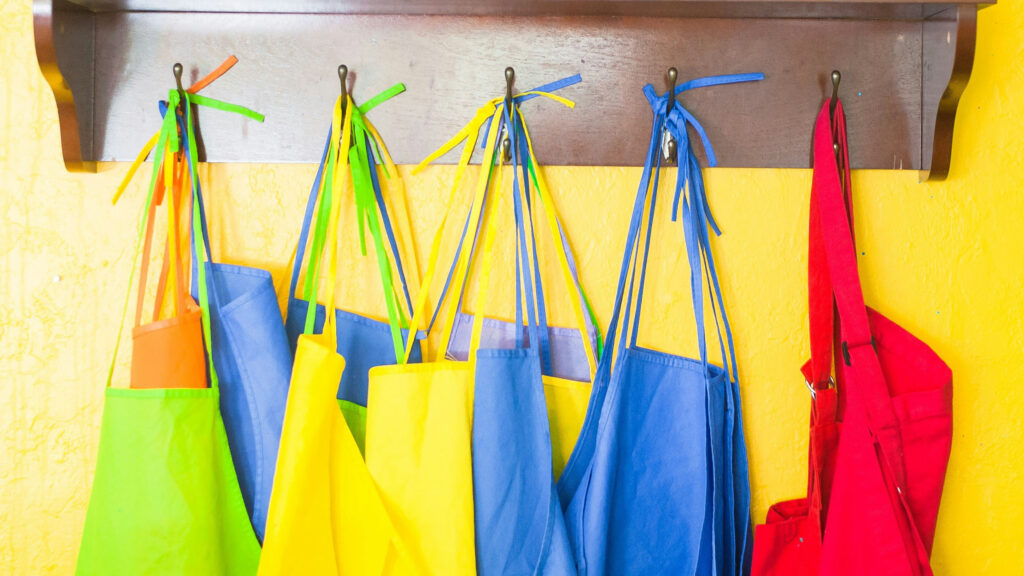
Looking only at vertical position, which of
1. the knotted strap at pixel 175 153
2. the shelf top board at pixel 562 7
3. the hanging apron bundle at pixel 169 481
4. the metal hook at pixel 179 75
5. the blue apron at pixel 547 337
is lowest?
the hanging apron bundle at pixel 169 481

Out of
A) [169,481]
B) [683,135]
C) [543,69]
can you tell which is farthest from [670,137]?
[169,481]

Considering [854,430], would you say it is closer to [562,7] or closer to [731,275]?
[731,275]

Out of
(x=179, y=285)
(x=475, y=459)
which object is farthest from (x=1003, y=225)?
(x=179, y=285)

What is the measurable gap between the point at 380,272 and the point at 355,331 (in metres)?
0.07

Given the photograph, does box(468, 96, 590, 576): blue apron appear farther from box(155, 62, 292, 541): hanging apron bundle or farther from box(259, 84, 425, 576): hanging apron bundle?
box(155, 62, 292, 541): hanging apron bundle

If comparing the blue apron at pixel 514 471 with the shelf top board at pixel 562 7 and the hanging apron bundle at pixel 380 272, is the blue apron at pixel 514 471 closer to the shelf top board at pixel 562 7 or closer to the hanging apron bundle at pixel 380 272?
the hanging apron bundle at pixel 380 272

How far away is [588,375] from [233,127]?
489 mm

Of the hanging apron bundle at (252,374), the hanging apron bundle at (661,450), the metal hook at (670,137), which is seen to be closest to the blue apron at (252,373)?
the hanging apron bundle at (252,374)

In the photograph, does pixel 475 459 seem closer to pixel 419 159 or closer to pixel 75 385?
pixel 419 159

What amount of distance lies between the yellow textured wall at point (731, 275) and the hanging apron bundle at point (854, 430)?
0.04 metres

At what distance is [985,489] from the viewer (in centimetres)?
85

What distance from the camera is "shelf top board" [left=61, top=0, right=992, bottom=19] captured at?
2.52 feet

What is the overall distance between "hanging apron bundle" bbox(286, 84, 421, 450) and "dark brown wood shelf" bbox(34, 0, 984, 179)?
0.10 ft

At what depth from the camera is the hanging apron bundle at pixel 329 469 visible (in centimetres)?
69
